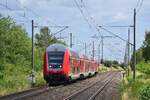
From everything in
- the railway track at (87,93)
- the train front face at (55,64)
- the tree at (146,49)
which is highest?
the tree at (146,49)

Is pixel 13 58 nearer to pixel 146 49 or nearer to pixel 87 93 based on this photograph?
pixel 87 93

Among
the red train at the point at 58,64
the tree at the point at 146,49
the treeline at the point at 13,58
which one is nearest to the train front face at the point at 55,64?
the red train at the point at 58,64

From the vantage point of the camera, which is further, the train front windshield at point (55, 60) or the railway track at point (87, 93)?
the train front windshield at point (55, 60)

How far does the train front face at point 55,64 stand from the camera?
154ft

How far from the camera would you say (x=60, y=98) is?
31984mm

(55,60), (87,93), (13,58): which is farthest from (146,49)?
(87,93)

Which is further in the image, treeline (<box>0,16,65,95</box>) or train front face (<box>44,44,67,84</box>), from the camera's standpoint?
train front face (<box>44,44,67,84</box>)

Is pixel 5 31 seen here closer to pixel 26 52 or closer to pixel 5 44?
pixel 5 44

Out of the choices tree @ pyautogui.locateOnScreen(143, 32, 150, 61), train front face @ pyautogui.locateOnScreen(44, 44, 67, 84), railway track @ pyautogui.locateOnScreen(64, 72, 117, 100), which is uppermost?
tree @ pyautogui.locateOnScreen(143, 32, 150, 61)

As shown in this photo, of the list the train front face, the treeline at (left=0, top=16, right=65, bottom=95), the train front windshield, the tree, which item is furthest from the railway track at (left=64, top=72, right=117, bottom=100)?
the tree

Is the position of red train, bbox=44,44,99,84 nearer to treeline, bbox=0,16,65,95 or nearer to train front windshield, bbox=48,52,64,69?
train front windshield, bbox=48,52,64,69

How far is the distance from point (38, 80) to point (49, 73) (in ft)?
19.3

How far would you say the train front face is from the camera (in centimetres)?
4706

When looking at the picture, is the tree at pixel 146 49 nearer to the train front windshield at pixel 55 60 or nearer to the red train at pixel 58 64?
the red train at pixel 58 64
